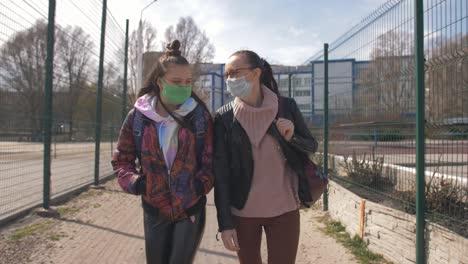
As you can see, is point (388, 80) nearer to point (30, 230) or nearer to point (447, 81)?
point (447, 81)

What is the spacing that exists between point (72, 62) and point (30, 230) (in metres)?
4.41

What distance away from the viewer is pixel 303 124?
2838 mm

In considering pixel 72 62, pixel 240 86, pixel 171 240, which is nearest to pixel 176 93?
pixel 240 86

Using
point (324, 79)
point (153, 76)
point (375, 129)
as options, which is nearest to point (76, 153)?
point (324, 79)

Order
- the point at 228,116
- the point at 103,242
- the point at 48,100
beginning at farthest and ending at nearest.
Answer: the point at 48,100
the point at 103,242
the point at 228,116

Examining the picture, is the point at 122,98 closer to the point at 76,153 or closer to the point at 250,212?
the point at 76,153

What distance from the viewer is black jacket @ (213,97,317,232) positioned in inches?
107

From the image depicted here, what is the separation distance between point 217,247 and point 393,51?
3044mm

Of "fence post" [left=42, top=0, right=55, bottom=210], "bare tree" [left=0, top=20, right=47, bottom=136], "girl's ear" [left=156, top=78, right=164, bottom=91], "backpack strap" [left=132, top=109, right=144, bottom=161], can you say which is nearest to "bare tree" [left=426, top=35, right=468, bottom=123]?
"girl's ear" [left=156, top=78, right=164, bottom=91]

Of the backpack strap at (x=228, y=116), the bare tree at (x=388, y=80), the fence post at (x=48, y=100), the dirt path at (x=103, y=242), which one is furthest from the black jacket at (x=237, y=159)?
the fence post at (x=48, y=100)

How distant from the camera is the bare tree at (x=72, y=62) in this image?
8555mm

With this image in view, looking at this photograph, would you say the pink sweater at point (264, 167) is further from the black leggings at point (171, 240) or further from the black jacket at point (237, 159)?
the black leggings at point (171, 240)

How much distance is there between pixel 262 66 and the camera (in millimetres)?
2902

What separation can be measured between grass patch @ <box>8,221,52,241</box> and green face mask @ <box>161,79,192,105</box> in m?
3.77
